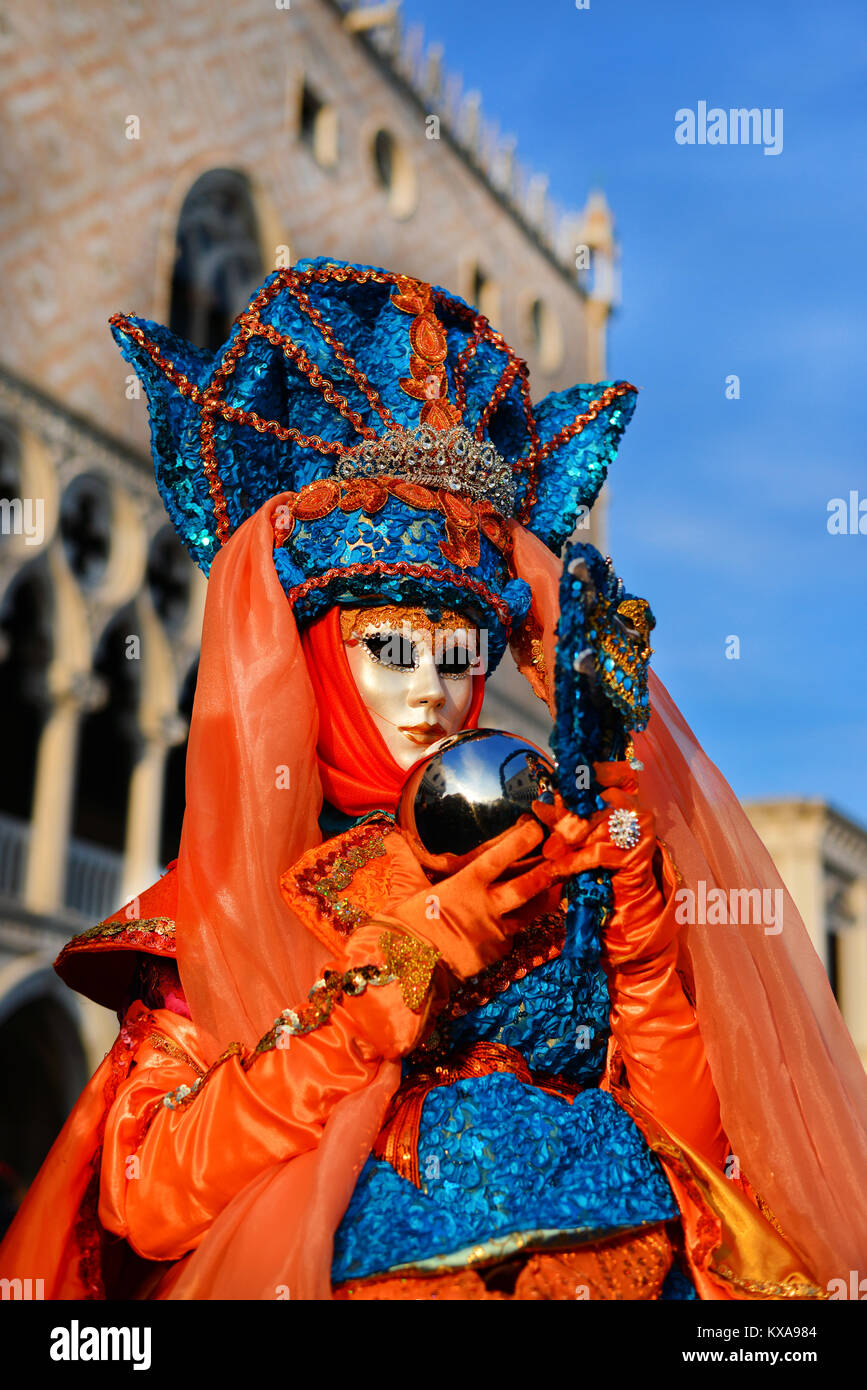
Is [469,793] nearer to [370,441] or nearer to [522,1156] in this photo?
[522,1156]

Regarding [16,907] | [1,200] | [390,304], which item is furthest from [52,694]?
[390,304]

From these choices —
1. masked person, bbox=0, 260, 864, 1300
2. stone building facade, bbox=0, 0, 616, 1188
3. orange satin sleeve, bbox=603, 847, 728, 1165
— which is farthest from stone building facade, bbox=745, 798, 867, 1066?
orange satin sleeve, bbox=603, 847, 728, 1165

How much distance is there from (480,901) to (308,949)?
0.28 metres

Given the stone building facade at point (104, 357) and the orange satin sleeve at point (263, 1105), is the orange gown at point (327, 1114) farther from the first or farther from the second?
the stone building facade at point (104, 357)

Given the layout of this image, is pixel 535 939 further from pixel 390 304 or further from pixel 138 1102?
pixel 390 304

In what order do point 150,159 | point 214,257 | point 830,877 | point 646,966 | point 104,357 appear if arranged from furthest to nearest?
point 830,877
point 214,257
point 150,159
point 104,357
point 646,966

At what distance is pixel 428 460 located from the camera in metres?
1.95

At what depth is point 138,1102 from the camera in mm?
1710

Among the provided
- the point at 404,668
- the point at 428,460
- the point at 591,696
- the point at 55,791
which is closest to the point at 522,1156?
the point at 591,696

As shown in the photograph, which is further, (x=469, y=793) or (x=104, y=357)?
(x=104, y=357)

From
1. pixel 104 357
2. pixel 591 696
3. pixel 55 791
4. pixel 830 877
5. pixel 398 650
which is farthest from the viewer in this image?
pixel 830 877

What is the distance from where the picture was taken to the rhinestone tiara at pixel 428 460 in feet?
6.38

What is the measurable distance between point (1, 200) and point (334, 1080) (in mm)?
7279

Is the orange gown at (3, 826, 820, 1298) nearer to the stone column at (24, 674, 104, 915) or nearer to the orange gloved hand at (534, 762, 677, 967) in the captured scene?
the orange gloved hand at (534, 762, 677, 967)
